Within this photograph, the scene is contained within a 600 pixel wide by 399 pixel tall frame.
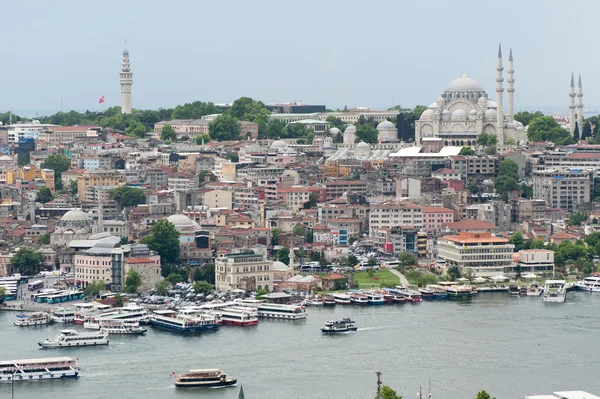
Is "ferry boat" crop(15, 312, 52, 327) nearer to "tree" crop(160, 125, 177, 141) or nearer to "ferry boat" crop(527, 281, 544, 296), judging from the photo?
"ferry boat" crop(527, 281, 544, 296)

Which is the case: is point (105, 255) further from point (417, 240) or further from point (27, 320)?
point (417, 240)

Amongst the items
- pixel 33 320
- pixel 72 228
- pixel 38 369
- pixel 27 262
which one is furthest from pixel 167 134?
pixel 38 369

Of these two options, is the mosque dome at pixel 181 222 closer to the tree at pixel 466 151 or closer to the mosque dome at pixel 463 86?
the tree at pixel 466 151

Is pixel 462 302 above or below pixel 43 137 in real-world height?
below

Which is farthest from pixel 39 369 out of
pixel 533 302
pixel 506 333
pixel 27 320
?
pixel 533 302

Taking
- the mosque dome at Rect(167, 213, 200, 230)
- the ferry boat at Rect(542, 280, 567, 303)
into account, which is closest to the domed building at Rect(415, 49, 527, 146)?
the mosque dome at Rect(167, 213, 200, 230)

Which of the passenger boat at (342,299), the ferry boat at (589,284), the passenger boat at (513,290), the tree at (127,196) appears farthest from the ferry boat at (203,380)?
the tree at (127,196)
